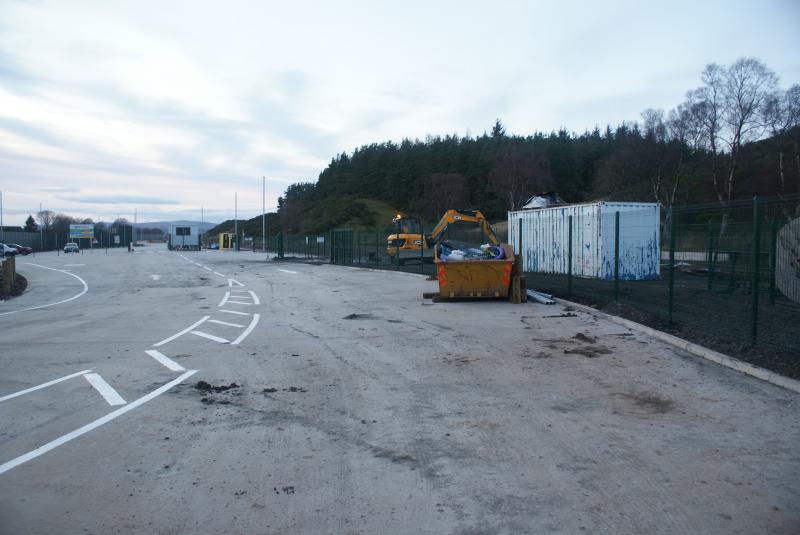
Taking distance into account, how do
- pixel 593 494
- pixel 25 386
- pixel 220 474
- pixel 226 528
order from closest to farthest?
1. pixel 226 528
2. pixel 593 494
3. pixel 220 474
4. pixel 25 386

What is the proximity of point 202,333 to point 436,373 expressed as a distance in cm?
572

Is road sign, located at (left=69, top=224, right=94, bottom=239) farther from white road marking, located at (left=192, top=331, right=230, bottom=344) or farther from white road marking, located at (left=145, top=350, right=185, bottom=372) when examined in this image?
white road marking, located at (left=145, top=350, right=185, bottom=372)

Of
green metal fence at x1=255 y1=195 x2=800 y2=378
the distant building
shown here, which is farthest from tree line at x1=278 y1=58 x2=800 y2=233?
green metal fence at x1=255 y1=195 x2=800 y2=378

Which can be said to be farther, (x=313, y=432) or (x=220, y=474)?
(x=313, y=432)

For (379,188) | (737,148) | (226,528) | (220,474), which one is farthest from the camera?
(379,188)

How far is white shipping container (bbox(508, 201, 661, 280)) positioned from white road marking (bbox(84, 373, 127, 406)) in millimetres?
17910

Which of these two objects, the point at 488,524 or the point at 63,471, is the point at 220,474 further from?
the point at 488,524

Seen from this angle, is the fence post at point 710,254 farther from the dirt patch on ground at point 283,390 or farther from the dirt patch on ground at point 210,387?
the dirt patch on ground at point 210,387

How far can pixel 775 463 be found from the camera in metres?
4.68

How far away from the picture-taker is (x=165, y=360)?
897cm

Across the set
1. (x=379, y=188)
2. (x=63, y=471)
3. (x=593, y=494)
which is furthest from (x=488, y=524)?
(x=379, y=188)

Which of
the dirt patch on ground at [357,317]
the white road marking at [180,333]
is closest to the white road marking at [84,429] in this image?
the white road marking at [180,333]

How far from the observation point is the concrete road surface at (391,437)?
3.94m

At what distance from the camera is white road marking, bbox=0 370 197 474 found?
486cm
